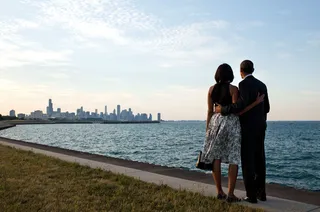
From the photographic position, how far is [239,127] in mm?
4941

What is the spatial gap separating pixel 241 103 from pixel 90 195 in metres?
3.00

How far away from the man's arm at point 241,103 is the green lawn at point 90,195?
139cm

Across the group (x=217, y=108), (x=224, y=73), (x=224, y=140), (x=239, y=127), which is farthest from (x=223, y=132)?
(x=224, y=73)

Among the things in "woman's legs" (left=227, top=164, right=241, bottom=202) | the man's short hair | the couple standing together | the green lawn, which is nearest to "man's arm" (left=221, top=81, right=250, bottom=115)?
the couple standing together

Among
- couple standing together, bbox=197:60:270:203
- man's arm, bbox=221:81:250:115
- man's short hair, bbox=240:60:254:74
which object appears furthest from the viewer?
man's short hair, bbox=240:60:254:74

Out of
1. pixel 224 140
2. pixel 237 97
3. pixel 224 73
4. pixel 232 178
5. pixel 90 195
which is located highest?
pixel 224 73

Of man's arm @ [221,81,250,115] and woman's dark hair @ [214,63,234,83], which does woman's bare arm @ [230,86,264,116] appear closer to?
man's arm @ [221,81,250,115]

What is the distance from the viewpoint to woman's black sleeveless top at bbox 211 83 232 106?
194 inches

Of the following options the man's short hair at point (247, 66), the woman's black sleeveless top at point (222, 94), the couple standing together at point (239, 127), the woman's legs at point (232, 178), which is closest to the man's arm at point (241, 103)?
the couple standing together at point (239, 127)

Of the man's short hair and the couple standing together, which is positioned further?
the man's short hair

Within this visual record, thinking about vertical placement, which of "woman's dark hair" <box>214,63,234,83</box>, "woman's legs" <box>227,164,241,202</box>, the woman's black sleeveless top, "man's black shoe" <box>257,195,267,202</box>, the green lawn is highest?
"woman's dark hair" <box>214,63,234,83</box>

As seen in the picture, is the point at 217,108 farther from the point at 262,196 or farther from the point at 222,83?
the point at 262,196

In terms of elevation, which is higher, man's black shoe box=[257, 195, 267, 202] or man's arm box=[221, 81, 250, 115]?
man's arm box=[221, 81, 250, 115]

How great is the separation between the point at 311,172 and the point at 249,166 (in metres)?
14.6
